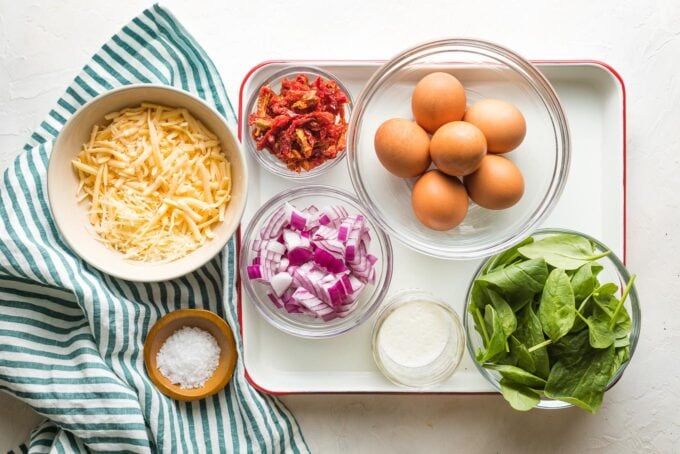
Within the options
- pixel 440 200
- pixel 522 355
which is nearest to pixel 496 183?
pixel 440 200

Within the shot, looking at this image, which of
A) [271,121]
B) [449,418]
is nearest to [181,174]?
[271,121]

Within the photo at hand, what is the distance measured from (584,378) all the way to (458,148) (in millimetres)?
509

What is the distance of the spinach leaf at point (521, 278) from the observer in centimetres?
119

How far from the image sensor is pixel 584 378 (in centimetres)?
121

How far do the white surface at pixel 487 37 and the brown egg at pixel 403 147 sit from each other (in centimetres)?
30

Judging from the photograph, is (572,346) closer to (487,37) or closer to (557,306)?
(557,306)

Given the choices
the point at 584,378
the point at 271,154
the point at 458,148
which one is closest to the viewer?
the point at 458,148

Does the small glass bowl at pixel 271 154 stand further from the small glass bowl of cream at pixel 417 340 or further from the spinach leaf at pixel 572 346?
the spinach leaf at pixel 572 346

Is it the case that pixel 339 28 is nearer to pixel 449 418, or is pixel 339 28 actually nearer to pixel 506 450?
pixel 449 418

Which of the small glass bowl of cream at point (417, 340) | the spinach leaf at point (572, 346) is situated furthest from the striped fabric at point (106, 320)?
the spinach leaf at point (572, 346)

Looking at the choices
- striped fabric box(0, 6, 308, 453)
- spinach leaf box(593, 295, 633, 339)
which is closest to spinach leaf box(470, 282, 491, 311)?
spinach leaf box(593, 295, 633, 339)

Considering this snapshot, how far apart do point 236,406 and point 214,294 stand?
0.25 meters

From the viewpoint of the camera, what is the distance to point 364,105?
128 centimetres

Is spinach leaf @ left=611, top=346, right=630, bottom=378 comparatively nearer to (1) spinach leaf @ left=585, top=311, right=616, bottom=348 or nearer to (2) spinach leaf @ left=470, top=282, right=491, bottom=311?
(1) spinach leaf @ left=585, top=311, right=616, bottom=348
